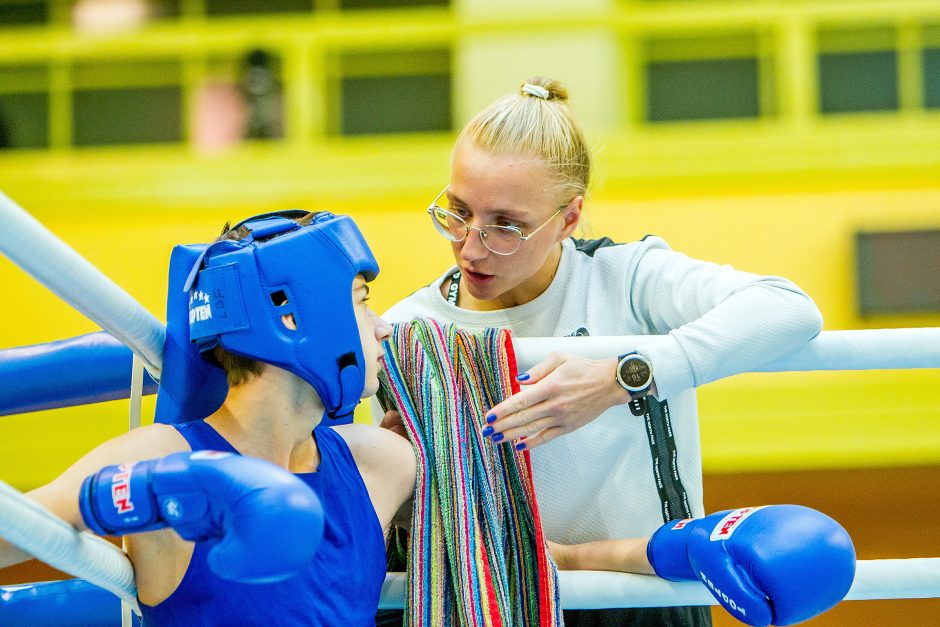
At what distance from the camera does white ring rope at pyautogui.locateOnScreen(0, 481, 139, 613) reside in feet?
2.73

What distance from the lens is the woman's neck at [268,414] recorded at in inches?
43.6

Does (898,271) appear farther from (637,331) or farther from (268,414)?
(268,414)

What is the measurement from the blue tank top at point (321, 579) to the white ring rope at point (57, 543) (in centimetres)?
7

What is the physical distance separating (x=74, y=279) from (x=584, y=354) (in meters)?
0.55

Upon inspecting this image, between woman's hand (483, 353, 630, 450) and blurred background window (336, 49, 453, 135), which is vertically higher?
blurred background window (336, 49, 453, 135)

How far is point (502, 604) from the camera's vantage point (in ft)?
3.84

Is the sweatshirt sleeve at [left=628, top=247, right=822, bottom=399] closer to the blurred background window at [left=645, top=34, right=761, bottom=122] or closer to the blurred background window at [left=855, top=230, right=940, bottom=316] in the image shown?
the blurred background window at [left=855, top=230, right=940, bottom=316]

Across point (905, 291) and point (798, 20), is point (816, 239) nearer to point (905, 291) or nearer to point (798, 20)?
point (905, 291)

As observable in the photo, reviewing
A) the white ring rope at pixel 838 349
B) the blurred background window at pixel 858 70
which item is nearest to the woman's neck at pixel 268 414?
the white ring rope at pixel 838 349

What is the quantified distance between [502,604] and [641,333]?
45 centimetres

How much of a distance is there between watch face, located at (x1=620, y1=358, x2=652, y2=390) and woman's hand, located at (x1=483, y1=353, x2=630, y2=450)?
0.01 meters

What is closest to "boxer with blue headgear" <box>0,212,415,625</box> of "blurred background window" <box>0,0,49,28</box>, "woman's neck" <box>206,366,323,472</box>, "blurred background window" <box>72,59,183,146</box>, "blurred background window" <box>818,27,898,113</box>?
"woman's neck" <box>206,366,323,472</box>

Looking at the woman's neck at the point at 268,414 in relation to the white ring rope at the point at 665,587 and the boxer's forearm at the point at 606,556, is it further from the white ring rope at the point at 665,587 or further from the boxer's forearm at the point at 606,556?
the boxer's forearm at the point at 606,556

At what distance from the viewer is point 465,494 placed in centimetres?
120
